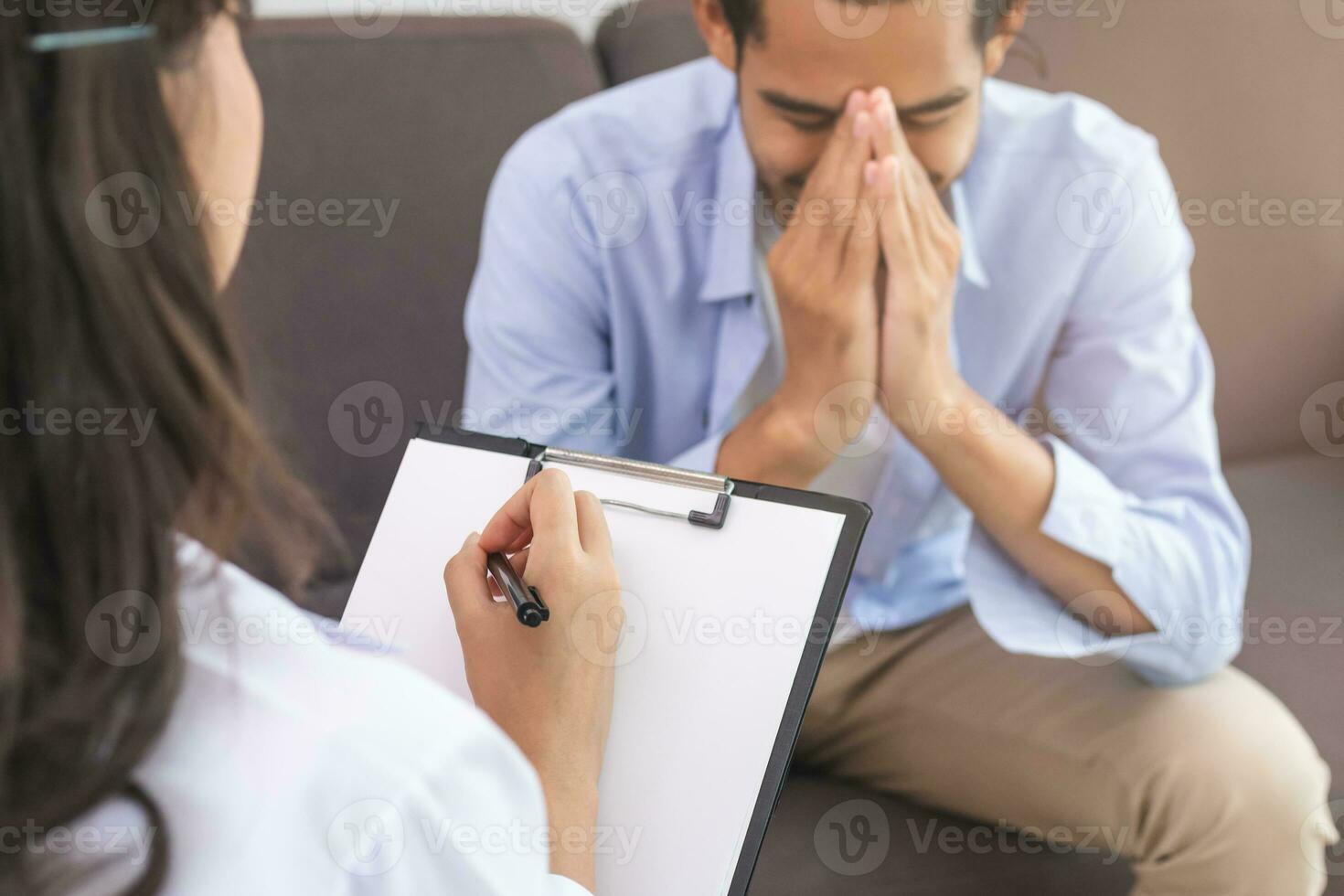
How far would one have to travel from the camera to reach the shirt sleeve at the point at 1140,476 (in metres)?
0.91

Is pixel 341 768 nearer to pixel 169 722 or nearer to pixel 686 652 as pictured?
pixel 169 722

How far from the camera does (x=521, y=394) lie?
97cm

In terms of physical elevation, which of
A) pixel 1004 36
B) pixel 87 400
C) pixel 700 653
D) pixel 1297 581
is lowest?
pixel 1297 581

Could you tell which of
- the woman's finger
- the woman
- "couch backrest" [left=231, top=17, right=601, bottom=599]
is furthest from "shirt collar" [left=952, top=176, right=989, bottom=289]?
the woman

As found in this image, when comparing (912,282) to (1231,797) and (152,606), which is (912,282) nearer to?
(1231,797)

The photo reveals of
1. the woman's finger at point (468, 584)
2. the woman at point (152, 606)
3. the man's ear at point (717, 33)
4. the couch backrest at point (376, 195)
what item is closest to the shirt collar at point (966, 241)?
the man's ear at point (717, 33)

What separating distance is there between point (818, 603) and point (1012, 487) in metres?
0.36

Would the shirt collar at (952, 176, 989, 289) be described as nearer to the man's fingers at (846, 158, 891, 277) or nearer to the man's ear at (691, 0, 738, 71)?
the man's fingers at (846, 158, 891, 277)

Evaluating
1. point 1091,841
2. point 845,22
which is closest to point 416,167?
A: point 845,22

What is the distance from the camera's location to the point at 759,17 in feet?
2.85

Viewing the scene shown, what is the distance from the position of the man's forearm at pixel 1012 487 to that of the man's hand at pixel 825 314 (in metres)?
0.07

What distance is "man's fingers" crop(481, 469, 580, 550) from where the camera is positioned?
0.61 metres

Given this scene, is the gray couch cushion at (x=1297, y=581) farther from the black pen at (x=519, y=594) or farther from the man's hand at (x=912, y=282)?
the black pen at (x=519, y=594)

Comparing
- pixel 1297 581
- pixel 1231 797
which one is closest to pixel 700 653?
pixel 1231 797
